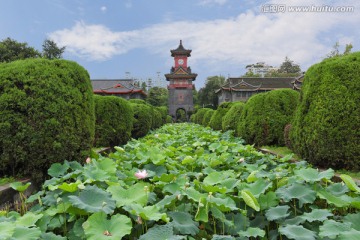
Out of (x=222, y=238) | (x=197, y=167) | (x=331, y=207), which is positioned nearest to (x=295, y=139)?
(x=197, y=167)

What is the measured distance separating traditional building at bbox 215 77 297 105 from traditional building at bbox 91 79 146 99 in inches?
413

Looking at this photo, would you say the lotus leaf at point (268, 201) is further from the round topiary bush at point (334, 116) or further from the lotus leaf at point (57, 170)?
the round topiary bush at point (334, 116)

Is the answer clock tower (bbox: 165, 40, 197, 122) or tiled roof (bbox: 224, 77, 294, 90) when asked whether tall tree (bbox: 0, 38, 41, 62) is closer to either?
clock tower (bbox: 165, 40, 197, 122)

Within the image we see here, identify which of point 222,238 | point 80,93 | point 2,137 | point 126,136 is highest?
point 80,93

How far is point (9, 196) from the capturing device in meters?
2.83

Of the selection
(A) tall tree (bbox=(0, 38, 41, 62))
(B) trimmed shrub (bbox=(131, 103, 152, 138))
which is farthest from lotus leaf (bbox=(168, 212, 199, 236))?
(A) tall tree (bbox=(0, 38, 41, 62))

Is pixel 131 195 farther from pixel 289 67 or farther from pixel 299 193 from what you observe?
pixel 289 67

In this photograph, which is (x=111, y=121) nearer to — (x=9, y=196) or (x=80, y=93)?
(x=80, y=93)

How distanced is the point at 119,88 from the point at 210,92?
45.7 feet

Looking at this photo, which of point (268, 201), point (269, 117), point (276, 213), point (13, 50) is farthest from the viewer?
point (13, 50)

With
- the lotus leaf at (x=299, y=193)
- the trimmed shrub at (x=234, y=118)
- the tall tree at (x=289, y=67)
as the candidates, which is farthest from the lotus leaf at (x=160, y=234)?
the tall tree at (x=289, y=67)

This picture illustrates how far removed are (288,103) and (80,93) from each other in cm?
434

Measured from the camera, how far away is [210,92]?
4475 cm

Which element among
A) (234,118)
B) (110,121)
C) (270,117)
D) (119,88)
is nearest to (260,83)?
(119,88)
